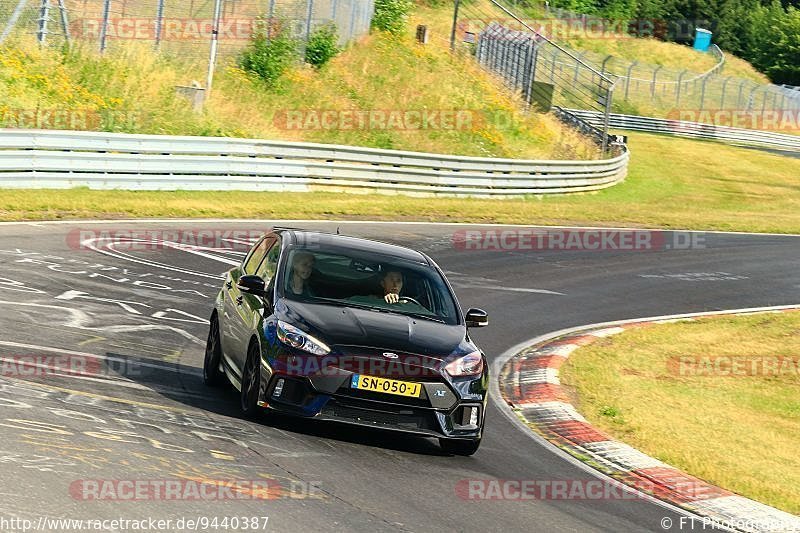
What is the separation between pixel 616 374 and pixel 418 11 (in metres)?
67.6

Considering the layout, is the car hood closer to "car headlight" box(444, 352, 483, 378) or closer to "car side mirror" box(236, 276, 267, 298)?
"car headlight" box(444, 352, 483, 378)

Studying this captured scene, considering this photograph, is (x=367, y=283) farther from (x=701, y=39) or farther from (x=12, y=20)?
(x=701, y=39)

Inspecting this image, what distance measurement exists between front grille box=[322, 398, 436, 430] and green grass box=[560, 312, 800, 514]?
2.52 meters

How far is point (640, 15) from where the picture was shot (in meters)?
107

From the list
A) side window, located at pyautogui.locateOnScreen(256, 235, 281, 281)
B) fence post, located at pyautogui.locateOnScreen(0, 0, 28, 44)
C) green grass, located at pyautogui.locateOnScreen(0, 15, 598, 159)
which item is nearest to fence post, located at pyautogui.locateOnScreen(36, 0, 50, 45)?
green grass, located at pyautogui.locateOnScreen(0, 15, 598, 159)

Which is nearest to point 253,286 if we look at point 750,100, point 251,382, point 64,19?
point 251,382

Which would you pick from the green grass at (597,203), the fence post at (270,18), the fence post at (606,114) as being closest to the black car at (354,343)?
the green grass at (597,203)

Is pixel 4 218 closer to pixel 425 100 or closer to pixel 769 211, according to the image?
pixel 425 100

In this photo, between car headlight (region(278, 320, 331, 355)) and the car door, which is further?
the car door

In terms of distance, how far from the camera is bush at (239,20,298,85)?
121ft

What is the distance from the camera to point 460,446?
9.68 meters

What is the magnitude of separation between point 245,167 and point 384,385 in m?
18.5

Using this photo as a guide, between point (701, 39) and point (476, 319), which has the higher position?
point (701, 39)

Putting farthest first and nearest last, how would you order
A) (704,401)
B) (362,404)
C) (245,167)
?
(245,167), (704,401), (362,404)
